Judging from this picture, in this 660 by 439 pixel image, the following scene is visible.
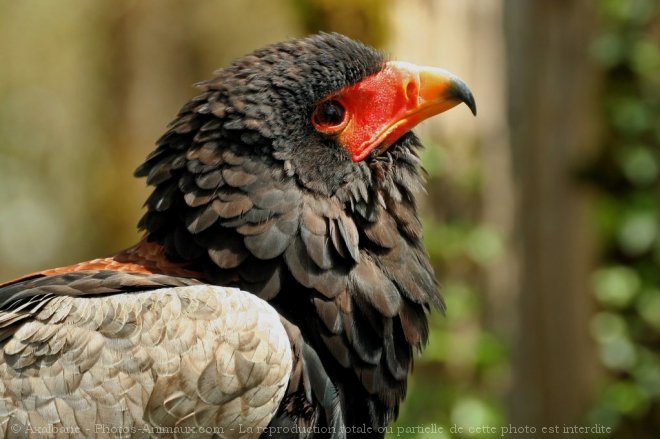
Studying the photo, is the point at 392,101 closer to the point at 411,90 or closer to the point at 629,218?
the point at 411,90

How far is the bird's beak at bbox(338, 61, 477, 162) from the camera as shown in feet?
13.4

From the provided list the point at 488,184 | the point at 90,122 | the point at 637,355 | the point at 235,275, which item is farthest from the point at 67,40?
the point at 235,275

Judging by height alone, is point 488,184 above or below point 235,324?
below

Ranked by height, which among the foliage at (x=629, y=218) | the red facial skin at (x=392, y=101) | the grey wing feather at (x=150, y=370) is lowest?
the foliage at (x=629, y=218)

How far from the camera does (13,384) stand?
11.0 feet

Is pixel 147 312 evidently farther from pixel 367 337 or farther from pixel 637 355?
pixel 637 355

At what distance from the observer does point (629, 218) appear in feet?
25.5

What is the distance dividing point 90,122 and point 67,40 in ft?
4.78

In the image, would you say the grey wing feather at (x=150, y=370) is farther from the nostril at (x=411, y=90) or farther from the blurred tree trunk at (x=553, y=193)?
the blurred tree trunk at (x=553, y=193)

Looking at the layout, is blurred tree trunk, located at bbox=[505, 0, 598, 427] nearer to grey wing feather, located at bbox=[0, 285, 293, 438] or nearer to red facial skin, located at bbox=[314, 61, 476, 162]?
red facial skin, located at bbox=[314, 61, 476, 162]

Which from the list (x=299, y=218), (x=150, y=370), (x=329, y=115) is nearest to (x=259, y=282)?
(x=299, y=218)

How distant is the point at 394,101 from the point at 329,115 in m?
0.36

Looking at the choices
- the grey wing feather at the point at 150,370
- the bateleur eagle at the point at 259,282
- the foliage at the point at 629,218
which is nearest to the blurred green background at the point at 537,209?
the foliage at the point at 629,218

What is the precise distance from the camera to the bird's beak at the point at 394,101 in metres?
4.07
